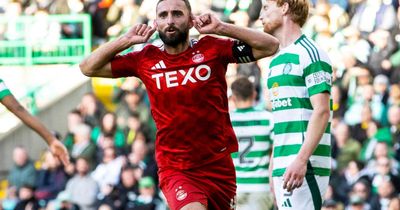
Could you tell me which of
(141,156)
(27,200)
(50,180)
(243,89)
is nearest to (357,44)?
(141,156)

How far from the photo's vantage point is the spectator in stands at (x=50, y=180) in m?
20.7

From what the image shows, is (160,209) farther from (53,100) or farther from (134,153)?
(53,100)

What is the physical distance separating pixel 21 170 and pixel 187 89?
11.1 meters

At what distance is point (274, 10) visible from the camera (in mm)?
11219

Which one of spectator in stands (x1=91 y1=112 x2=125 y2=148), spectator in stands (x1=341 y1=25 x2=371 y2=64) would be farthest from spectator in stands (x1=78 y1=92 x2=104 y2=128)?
spectator in stands (x1=341 y1=25 x2=371 y2=64)

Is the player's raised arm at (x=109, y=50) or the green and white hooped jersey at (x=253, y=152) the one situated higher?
the player's raised arm at (x=109, y=50)

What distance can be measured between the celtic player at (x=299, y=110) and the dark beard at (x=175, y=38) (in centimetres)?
78

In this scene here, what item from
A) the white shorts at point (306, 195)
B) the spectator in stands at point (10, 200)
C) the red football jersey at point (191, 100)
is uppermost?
the red football jersey at point (191, 100)

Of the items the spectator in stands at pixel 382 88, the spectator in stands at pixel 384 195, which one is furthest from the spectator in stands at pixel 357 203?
the spectator in stands at pixel 382 88

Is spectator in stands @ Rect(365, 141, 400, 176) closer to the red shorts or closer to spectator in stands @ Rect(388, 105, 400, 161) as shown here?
spectator in stands @ Rect(388, 105, 400, 161)

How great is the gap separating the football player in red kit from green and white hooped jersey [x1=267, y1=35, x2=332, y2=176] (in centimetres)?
26

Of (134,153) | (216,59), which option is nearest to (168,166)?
(216,59)

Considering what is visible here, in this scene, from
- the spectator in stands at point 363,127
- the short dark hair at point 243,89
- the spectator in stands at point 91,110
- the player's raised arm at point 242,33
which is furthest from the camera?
the spectator in stands at point 91,110

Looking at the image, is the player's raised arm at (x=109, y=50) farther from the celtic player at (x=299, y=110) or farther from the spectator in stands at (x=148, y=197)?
the spectator in stands at (x=148, y=197)
